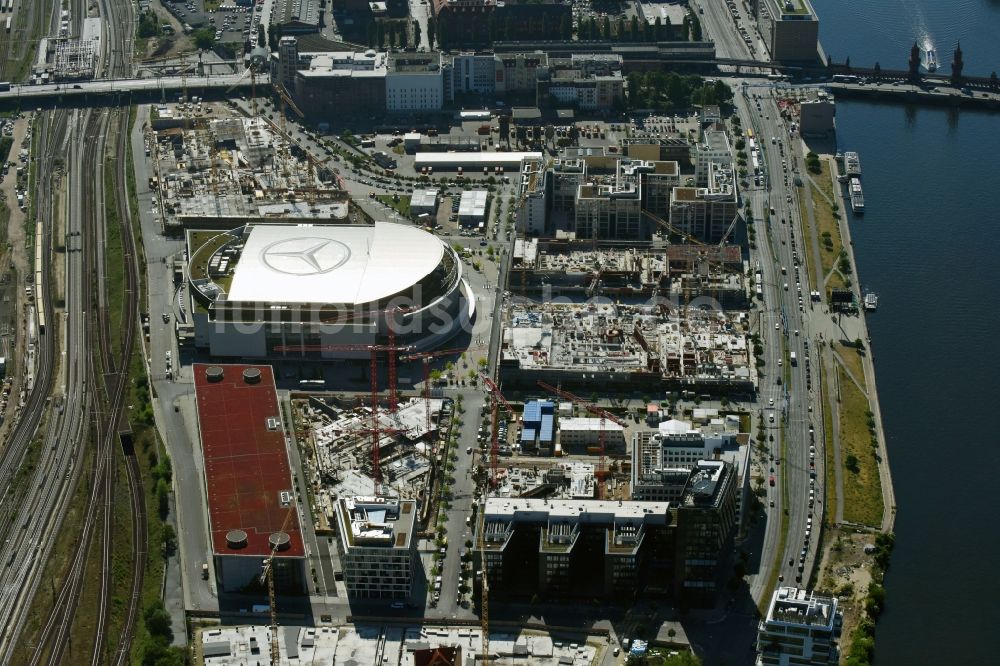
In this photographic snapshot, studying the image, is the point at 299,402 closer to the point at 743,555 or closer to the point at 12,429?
the point at 12,429

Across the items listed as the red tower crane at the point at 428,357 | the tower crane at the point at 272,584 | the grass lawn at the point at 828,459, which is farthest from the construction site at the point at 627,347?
the tower crane at the point at 272,584

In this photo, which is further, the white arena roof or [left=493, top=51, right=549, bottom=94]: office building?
[left=493, top=51, right=549, bottom=94]: office building

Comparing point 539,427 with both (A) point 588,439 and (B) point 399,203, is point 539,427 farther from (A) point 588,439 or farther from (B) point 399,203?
(B) point 399,203

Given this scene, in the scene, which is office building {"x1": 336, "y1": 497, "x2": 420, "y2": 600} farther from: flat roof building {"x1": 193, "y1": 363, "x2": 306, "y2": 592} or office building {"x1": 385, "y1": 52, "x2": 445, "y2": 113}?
office building {"x1": 385, "y1": 52, "x2": 445, "y2": 113}

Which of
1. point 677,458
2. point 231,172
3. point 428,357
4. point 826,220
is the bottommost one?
point 428,357

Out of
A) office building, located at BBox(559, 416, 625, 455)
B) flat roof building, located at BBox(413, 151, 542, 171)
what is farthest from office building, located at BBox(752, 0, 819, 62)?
office building, located at BBox(559, 416, 625, 455)

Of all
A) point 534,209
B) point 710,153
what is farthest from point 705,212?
point 534,209
